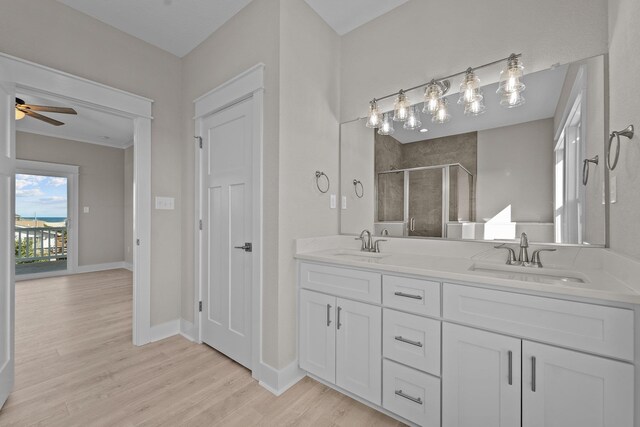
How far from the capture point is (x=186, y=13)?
2.14 meters

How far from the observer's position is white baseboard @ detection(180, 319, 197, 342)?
8.18 ft

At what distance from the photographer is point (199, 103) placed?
8.04 ft

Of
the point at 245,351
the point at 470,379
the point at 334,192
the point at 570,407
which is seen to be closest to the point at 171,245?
the point at 245,351

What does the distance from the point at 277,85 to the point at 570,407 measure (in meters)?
2.16

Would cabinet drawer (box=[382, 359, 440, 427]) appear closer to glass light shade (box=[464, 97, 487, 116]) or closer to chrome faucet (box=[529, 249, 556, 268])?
chrome faucet (box=[529, 249, 556, 268])

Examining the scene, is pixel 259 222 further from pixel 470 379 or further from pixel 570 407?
pixel 570 407

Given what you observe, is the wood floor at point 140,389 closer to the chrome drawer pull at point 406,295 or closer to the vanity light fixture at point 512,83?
the chrome drawer pull at point 406,295

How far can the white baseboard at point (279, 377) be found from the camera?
176cm

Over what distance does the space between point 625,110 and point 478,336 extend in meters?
1.13

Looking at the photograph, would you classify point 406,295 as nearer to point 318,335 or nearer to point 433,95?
point 318,335

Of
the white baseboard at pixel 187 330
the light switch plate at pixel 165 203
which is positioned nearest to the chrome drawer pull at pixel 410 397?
the white baseboard at pixel 187 330

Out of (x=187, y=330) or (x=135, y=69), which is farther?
(x=187, y=330)

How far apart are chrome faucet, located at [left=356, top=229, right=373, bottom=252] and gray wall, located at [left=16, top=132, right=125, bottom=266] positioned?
610cm

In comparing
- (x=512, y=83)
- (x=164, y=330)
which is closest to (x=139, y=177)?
(x=164, y=330)
